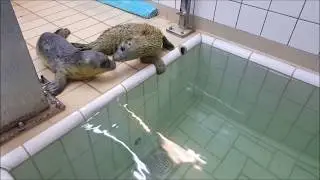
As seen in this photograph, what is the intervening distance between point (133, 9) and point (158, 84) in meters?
0.94

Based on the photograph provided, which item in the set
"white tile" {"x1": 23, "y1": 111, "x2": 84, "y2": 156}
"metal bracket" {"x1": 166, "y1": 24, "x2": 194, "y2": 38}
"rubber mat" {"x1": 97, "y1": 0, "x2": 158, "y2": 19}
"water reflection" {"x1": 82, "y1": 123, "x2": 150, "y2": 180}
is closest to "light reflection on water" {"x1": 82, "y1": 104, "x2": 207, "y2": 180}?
"water reflection" {"x1": 82, "y1": 123, "x2": 150, "y2": 180}

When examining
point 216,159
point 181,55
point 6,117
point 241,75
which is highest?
point 6,117

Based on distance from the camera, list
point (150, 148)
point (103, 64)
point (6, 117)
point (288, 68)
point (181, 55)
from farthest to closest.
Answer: point (181, 55)
point (288, 68)
point (150, 148)
point (103, 64)
point (6, 117)

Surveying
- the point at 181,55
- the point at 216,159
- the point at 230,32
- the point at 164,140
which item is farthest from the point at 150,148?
the point at 230,32

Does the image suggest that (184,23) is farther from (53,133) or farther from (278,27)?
(53,133)

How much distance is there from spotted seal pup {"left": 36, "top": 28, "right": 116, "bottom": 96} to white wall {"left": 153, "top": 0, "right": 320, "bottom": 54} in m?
0.97

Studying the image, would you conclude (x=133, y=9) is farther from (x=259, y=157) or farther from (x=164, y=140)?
(x=259, y=157)

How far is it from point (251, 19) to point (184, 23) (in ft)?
1.71

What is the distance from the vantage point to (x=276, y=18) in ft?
5.44

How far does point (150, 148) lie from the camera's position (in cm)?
156

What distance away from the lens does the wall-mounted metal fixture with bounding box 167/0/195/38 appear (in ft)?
6.35

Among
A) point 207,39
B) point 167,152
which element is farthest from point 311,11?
point 167,152

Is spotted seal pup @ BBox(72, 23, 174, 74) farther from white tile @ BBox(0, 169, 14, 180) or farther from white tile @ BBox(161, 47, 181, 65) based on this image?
white tile @ BBox(0, 169, 14, 180)

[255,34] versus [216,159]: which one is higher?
[255,34]
